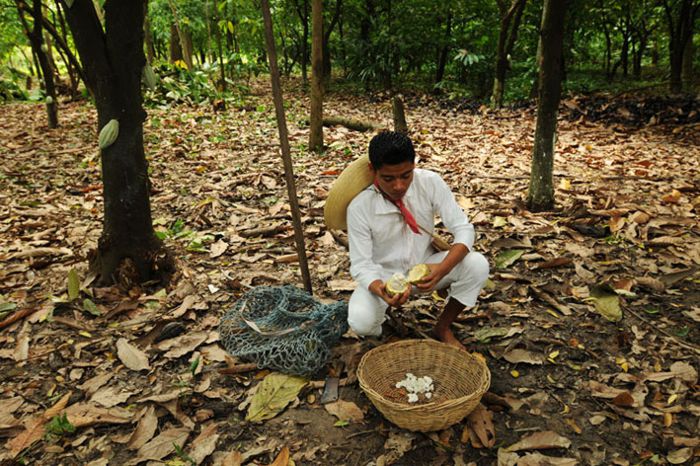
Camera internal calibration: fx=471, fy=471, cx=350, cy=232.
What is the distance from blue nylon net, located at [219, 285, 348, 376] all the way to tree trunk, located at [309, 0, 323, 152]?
11.6 ft

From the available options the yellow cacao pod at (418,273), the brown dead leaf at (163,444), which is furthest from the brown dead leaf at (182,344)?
the yellow cacao pod at (418,273)

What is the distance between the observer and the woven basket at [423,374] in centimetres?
207

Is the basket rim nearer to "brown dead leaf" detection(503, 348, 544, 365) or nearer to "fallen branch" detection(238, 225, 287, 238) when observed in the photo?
"brown dead leaf" detection(503, 348, 544, 365)

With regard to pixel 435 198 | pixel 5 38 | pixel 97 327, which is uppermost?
pixel 5 38

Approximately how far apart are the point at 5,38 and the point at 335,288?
16.1 m

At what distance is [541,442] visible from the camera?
209 centimetres

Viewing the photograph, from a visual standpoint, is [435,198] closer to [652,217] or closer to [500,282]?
[500,282]

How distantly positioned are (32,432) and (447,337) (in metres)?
2.11

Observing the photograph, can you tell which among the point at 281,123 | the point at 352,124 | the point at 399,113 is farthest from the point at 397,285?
the point at 352,124

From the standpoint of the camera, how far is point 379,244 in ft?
8.79

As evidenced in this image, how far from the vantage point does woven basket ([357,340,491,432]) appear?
2.07m

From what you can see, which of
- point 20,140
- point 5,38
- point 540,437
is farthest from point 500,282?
point 5,38

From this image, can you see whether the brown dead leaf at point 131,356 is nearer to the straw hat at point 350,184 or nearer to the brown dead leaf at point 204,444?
the brown dead leaf at point 204,444

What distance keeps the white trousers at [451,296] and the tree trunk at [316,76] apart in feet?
13.0
